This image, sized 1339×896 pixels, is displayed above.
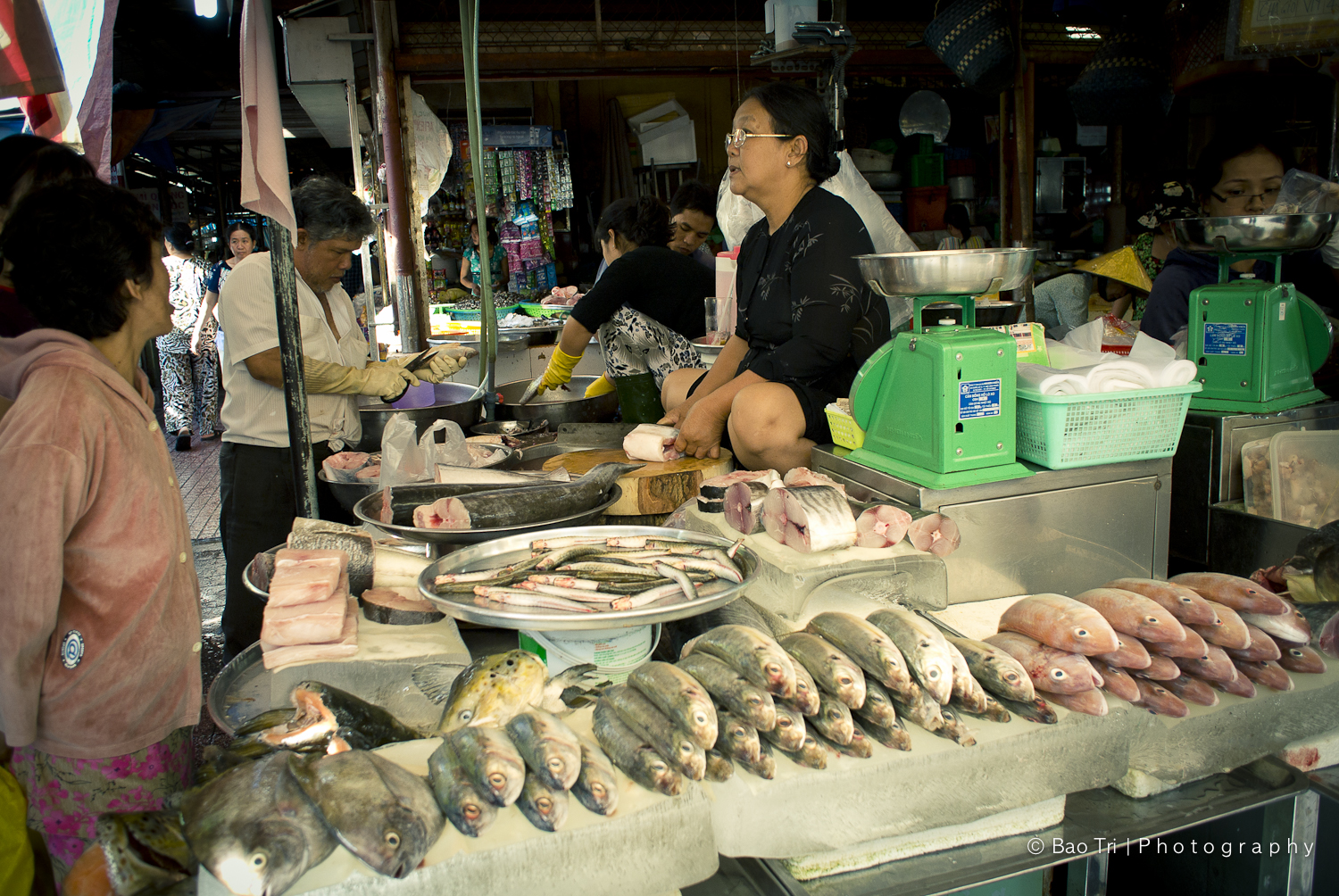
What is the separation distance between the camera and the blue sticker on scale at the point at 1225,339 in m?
3.11

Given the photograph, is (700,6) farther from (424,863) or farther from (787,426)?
(424,863)

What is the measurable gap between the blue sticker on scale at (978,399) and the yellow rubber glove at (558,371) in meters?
→ 3.00

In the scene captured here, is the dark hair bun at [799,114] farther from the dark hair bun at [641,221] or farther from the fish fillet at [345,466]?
the fish fillet at [345,466]

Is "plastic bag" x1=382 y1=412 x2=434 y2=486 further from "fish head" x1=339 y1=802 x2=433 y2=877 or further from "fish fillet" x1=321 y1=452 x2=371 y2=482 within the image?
"fish head" x1=339 y1=802 x2=433 y2=877

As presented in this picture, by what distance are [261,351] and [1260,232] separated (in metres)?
3.79

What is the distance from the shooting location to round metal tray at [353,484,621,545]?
2252mm

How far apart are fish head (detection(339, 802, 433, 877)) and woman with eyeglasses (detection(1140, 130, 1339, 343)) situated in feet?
12.3

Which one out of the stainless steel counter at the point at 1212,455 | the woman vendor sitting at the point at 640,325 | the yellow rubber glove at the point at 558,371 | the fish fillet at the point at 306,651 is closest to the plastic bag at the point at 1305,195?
the stainless steel counter at the point at 1212,455

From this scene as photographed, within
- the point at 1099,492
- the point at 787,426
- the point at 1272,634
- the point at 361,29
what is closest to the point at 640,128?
the point at 361,29

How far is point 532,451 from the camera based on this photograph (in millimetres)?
3730

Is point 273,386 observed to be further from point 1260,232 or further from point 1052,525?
point 1260,232

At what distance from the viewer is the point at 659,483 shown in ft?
10.3

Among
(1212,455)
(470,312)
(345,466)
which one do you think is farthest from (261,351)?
(470,312)

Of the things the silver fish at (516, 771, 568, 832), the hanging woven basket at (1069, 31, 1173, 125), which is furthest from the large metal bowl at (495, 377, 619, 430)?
the hanging woven basket at (1069, 31, 1173, 125)
